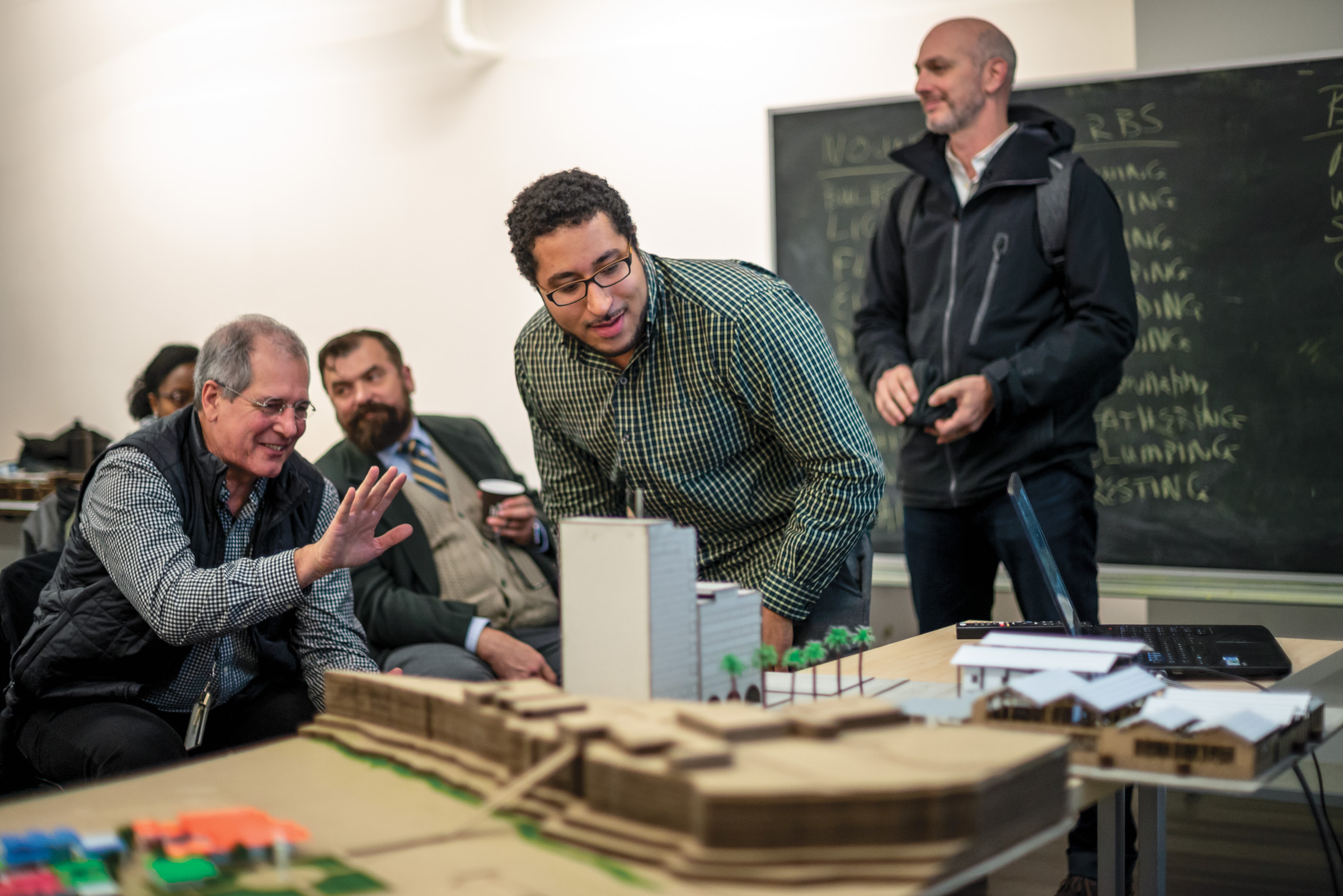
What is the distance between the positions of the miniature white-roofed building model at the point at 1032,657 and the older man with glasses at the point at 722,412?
0.48 metres

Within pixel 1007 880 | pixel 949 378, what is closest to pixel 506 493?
pixel 949 378

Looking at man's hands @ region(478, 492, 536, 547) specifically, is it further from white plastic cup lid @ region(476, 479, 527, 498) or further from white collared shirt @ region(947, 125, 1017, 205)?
white collared shirt @ region(947, 125, 1017, 205)

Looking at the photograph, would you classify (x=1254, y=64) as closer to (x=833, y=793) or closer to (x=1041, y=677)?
(x=1041, y=677)

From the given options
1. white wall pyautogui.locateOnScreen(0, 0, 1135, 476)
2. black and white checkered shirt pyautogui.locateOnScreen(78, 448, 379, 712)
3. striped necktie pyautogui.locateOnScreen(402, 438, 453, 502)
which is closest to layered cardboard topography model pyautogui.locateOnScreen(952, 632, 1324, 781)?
black and white checkered shirt pyautogui.locateOnScreen(78, 448, 379, 712)

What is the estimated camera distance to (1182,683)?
1.68m

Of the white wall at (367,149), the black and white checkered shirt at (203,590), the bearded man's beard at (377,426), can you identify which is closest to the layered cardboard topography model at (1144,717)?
the black and white checkered shirt at (203,590)

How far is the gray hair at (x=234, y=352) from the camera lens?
2170mm

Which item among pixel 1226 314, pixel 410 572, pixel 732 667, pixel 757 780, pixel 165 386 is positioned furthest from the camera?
pixel 165 386

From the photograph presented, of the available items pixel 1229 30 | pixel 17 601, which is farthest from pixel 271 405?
pixel 1229 30

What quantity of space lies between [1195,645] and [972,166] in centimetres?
132

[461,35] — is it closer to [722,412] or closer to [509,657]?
[509,657]

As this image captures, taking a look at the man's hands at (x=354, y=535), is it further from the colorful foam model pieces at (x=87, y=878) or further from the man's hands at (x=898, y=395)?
the man's hands at (x=898, y=395)

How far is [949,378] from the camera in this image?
274 centimetres

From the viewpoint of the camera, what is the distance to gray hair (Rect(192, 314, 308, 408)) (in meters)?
2.17
